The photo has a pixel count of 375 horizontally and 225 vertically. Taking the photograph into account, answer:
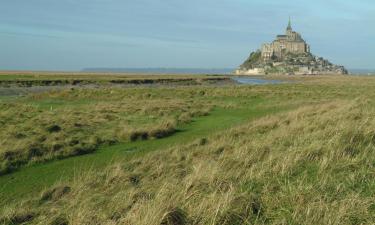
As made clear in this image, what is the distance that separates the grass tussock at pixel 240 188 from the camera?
18.7 feet

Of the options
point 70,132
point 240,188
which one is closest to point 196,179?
point 240,188

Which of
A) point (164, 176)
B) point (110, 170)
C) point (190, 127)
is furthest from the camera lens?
point (190, 127)

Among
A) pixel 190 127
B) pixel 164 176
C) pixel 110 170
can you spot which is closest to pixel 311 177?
pixel 164 176

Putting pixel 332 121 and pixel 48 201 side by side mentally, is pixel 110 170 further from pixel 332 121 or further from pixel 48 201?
pixel 332 121

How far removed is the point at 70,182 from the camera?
959 cm

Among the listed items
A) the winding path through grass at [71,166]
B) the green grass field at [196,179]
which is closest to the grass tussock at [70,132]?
the green grass field at [196,179]

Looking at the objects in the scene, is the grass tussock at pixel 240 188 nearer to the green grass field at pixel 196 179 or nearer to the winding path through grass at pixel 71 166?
the green grass field at pixel 196 179

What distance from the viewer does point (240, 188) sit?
7.03m

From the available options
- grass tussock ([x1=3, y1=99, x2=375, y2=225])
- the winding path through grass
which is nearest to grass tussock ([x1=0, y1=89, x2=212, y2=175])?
the winding path through grass

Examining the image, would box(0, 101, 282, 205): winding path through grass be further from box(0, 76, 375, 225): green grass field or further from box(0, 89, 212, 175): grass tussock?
box(0, 89, 212, 175): grass tussock

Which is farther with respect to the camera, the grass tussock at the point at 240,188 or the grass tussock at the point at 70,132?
the grass tussock at the point at 70,132

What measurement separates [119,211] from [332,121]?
11539 mm

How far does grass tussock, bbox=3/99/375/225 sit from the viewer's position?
570cm

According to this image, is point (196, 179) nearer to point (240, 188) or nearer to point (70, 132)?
point (240, 188)
